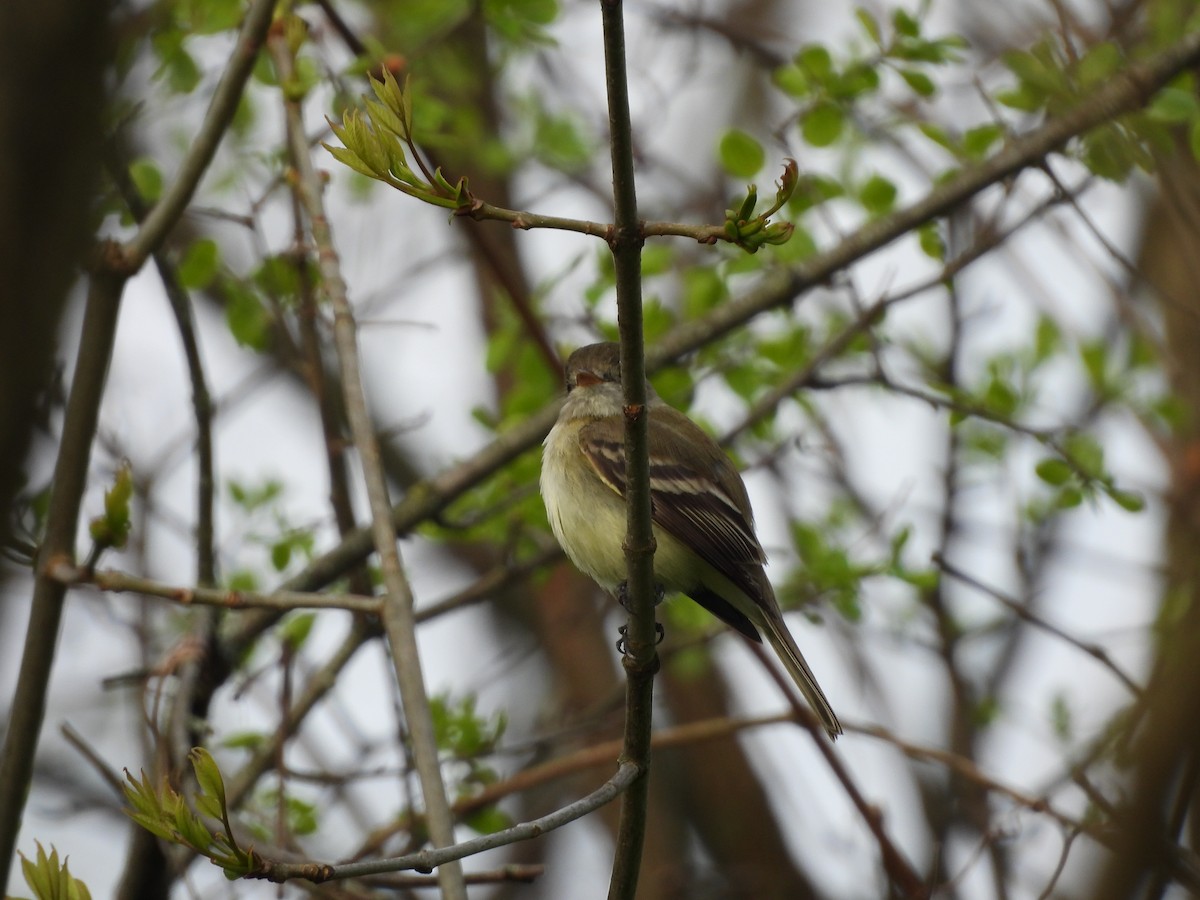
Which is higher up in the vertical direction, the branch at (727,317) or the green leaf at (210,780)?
the branch at (727,317)

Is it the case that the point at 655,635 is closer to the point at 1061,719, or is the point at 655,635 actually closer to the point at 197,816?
the point at 197,816

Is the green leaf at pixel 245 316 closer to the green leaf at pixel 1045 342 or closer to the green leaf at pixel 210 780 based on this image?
the green leaf at pixel 210 780

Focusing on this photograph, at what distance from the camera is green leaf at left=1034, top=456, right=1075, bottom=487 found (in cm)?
483

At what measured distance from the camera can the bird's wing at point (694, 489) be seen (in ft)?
15.2

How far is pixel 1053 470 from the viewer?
4.84 m

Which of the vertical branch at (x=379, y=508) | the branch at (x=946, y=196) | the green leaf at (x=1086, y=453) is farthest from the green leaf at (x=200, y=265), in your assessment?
the green leaf at (x=1086, y=453)

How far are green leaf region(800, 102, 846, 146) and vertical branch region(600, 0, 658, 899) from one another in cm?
247

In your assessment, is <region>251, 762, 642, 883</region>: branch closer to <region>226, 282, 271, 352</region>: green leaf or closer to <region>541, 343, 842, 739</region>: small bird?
<region>541, 343, 842, 739</region>: small bird

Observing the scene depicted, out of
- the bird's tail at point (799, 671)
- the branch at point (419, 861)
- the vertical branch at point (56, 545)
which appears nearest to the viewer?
the branch at point (419, 861)

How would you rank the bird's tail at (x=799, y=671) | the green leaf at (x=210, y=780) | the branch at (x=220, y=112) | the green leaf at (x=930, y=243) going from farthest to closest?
the green leaf at (x=930, y=243), the bird's tail at (x=799, y=671), the branch at (x=220, y=112), the green leaf at (x=210, y=780)

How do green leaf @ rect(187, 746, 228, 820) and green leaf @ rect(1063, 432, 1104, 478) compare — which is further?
green leaf @ rect(1063, 432, 1104, 478)

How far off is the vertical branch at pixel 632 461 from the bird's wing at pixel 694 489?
4.02ft

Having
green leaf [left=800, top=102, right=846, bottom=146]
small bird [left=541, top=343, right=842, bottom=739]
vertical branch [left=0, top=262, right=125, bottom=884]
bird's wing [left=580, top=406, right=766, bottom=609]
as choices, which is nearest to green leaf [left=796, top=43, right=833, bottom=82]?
green leaf [left=800, top=102, right=846, bottom=146]

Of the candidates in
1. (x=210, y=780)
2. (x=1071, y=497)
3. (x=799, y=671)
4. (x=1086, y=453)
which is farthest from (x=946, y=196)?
(x=210, y=780)
